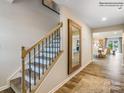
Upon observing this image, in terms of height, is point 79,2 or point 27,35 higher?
point 79,2

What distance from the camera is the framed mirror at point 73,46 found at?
3.45 metres

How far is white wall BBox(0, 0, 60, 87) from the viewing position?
2.69 m

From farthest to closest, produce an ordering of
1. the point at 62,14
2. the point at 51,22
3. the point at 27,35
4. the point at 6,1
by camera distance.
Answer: the point at 51,22 → the point at 27,35 → the point at 62,14 → the point at 6,1

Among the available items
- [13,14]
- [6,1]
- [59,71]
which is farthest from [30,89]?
[6,1]

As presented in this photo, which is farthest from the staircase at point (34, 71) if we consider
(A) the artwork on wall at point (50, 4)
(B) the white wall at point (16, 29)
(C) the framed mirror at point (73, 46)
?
(A) the artwork on wall at point (50, 4)

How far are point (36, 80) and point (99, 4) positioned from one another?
290 centimetres

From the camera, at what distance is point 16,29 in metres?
3.01

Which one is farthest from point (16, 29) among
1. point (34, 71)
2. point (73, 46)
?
point (73, 46)

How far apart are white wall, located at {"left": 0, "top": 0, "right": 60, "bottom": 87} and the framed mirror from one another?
1276 mm

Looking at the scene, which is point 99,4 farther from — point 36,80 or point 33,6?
point 36,80

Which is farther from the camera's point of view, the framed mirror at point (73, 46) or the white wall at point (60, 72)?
the framed mirror at point (73, 46)

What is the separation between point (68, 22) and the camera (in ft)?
11.2

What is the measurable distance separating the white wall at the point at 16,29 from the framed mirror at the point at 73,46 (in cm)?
128

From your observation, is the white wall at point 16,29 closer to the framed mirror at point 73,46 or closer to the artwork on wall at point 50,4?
the artwork on wall at point 50,4
